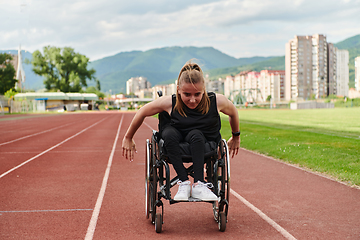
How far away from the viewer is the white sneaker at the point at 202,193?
327cm

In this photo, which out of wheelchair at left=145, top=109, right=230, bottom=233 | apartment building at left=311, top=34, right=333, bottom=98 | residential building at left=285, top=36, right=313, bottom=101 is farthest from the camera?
apartment building at left=311, top=34, right=333, bottom=98

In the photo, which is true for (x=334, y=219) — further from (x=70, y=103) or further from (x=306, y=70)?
(x=306, y=70)

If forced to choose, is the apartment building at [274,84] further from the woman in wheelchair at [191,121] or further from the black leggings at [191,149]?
the black leggings at [191,149]

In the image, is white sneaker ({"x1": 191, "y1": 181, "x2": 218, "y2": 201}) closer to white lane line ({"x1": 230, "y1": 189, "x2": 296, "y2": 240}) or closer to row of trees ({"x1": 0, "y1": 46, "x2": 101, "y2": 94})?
white lane line ({"x1": 230, "y1": 189, "x2": 296, "y2": 240})

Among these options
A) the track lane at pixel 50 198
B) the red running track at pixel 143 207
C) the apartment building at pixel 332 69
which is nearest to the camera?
the red running track at pixel 143 207

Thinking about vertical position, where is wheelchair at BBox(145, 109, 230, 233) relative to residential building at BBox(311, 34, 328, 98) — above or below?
below

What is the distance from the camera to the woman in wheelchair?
336 cm

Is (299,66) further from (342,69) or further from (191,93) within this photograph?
(191,93)

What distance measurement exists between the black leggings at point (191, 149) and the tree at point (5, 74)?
6881 cm

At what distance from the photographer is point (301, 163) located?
8438 mm

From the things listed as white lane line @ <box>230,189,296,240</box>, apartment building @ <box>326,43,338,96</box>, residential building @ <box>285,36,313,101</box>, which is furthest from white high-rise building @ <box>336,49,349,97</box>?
white lane line @ <box>230,189,296,240</box>

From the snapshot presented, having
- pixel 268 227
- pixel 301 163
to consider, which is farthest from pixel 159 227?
pixel 301 163

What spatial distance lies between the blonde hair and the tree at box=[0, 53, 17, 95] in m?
68.7

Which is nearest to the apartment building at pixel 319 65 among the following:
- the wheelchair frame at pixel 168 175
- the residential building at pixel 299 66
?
the residential building at pixel 299 66
